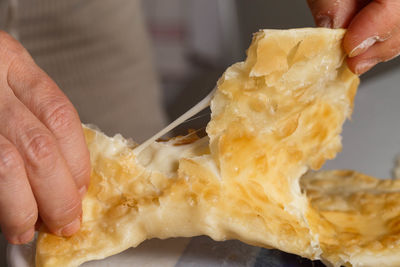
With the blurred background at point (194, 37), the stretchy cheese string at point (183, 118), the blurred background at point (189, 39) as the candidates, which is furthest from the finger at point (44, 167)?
the blurred background at point (189, 39)

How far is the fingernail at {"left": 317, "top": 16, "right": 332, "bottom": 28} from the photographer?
0.71 m

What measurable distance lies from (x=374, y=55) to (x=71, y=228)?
0.46 metres

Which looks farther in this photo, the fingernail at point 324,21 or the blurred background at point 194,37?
the blurred background at point 194,37

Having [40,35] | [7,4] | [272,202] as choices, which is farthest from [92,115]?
[272,202]

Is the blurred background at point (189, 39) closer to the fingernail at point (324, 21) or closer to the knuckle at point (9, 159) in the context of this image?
the fingernail at point (324, 21)

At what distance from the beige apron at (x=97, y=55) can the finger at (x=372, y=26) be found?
606 mm

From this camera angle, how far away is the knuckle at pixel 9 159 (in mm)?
537

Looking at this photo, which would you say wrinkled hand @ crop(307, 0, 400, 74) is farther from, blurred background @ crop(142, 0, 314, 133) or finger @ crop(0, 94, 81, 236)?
blurred background @ crop(142, 0, 314, 133)

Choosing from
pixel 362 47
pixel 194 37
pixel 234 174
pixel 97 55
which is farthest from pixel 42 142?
pixel 194 37

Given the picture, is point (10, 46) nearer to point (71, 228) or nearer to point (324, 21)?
point (71, 228)

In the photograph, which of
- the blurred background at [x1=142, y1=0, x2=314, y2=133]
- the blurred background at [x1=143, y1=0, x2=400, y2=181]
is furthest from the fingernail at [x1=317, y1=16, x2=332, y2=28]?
the blurred background at [x1=142, y1=0, x2=314, y2=133]

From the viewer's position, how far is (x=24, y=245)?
645mm

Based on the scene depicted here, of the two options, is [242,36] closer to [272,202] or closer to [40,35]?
[40,35]

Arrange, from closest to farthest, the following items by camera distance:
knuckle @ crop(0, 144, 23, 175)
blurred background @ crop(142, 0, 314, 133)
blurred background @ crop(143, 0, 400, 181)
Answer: knuckle @ crop(0, 144, 23, 175), blurred background @ crop(143, 0, 400, 181), blurred background @ crop(142, 0, 314, 133)
